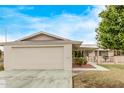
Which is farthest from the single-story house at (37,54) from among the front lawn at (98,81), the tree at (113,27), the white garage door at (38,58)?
the tree at (113,27)

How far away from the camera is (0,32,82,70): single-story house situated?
24.5 meters

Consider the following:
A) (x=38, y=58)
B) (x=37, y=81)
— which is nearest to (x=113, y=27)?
(x=37, y=81)

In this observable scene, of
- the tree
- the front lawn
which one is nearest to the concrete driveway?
the front lawn

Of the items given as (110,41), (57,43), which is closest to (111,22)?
(110,41)

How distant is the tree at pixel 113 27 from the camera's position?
33.9 feet

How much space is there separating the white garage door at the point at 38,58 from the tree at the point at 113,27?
13539 mm

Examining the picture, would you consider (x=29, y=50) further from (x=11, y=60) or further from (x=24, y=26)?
(x=24, y=26)

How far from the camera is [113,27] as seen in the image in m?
10.5

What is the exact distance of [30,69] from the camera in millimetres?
24641

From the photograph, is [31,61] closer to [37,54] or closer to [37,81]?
[37,54]

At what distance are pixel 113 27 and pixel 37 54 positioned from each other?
1489cm

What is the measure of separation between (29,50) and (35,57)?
2.64 feet
